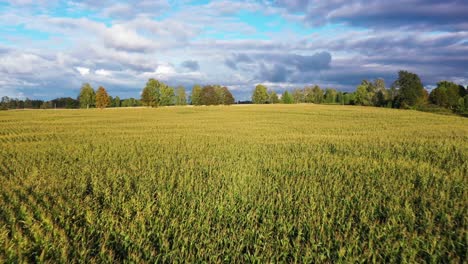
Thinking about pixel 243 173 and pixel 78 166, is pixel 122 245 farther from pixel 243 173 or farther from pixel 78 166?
pixel 78 166

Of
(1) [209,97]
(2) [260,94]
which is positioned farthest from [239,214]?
(2) [260,94]

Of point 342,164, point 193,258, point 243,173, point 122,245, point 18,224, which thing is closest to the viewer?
point 193,258

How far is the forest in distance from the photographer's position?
85.4 m

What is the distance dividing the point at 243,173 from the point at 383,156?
707 cm

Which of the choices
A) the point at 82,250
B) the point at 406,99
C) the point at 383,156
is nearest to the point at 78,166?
the point at 82,250

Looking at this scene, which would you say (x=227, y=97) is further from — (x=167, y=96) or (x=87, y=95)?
(x=87, y=95)

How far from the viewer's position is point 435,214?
5934mm

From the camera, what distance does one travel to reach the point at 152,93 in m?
102

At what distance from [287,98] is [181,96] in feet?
187

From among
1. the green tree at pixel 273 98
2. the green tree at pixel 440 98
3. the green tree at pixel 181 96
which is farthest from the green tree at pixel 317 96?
the green tree at pixel 181 96

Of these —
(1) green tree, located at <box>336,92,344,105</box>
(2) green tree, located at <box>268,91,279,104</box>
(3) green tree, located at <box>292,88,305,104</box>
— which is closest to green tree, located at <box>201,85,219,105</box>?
(2) green tree, located at <box>268,91,279,104</box>

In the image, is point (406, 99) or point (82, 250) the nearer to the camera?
point (82, 250)

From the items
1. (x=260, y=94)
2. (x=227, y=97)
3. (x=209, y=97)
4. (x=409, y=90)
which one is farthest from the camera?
(x=260, y=94)

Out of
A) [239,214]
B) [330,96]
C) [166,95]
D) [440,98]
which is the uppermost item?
[330,96]
